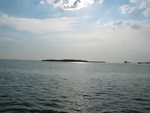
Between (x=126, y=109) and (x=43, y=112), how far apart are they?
995 cm

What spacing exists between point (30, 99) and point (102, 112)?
1096cm

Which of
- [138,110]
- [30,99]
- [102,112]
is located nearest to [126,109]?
[138,110]

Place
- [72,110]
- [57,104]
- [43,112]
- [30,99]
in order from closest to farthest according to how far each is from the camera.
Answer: [43,112], [72,110], [57,104], [30,99]

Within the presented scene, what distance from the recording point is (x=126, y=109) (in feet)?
83.8

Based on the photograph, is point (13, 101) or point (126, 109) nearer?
point (126, 109)

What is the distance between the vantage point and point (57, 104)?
27.1 metres

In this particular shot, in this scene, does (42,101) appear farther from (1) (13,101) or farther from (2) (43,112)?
(2) (43,112)

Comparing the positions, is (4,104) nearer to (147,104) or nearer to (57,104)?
(57,104)

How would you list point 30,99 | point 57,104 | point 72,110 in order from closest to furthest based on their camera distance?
point 72,110
point 57,104
point 30,99

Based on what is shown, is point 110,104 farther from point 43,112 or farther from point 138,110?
point 43,112

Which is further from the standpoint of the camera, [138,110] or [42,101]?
[42,101]

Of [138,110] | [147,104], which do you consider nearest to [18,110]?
[138,110]

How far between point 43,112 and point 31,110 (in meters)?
1.56

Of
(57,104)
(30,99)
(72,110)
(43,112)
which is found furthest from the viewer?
(30,99)
